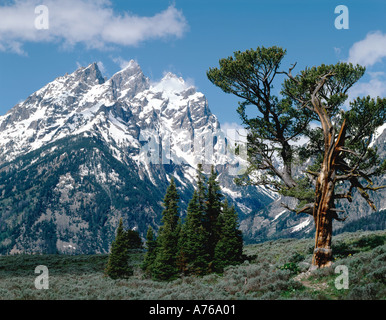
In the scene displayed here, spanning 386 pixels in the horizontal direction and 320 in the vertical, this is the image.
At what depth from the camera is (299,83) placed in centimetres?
2130

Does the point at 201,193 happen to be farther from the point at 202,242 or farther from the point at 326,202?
the point at 326,202

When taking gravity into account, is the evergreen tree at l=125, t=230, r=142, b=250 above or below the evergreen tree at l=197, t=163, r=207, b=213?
below

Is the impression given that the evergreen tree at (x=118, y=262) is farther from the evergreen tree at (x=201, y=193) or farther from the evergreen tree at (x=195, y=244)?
the evergreen tree at (x=201, y=193)

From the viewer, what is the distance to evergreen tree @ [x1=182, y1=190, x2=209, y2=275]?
108 feet

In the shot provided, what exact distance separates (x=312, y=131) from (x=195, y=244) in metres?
16.8

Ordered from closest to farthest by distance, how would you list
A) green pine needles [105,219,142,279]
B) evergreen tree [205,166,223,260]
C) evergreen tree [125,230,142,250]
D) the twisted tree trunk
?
the twisted tree trunk
evergreen tree [205,166,223,260]
green pine needles [105,219,142,279]
evergreen tree [125,230,142,250]

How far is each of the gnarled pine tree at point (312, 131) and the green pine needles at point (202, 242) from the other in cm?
1171

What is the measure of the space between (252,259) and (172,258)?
27.8 feet

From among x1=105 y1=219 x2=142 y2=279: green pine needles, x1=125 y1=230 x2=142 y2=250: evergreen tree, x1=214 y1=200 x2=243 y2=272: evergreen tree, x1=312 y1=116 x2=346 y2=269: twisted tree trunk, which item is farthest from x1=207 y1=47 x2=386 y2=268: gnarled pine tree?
x1=125 y1=230 x2=142 y2=250: evergreen tree

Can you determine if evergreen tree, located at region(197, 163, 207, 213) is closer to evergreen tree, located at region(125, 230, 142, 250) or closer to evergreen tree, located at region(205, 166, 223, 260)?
evergreen tree, located at region(205, 166, 223, 260)

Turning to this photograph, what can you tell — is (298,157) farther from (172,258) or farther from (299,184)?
(172,258)

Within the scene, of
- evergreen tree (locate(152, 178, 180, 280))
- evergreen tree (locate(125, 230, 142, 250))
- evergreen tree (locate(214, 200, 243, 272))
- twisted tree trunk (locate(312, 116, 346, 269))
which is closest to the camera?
twisted tree trunk (locate(312, 116, 346, 269))

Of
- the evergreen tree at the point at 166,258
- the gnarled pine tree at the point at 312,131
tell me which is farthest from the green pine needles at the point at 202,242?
the gnarled pine tree at the point at 312,131
